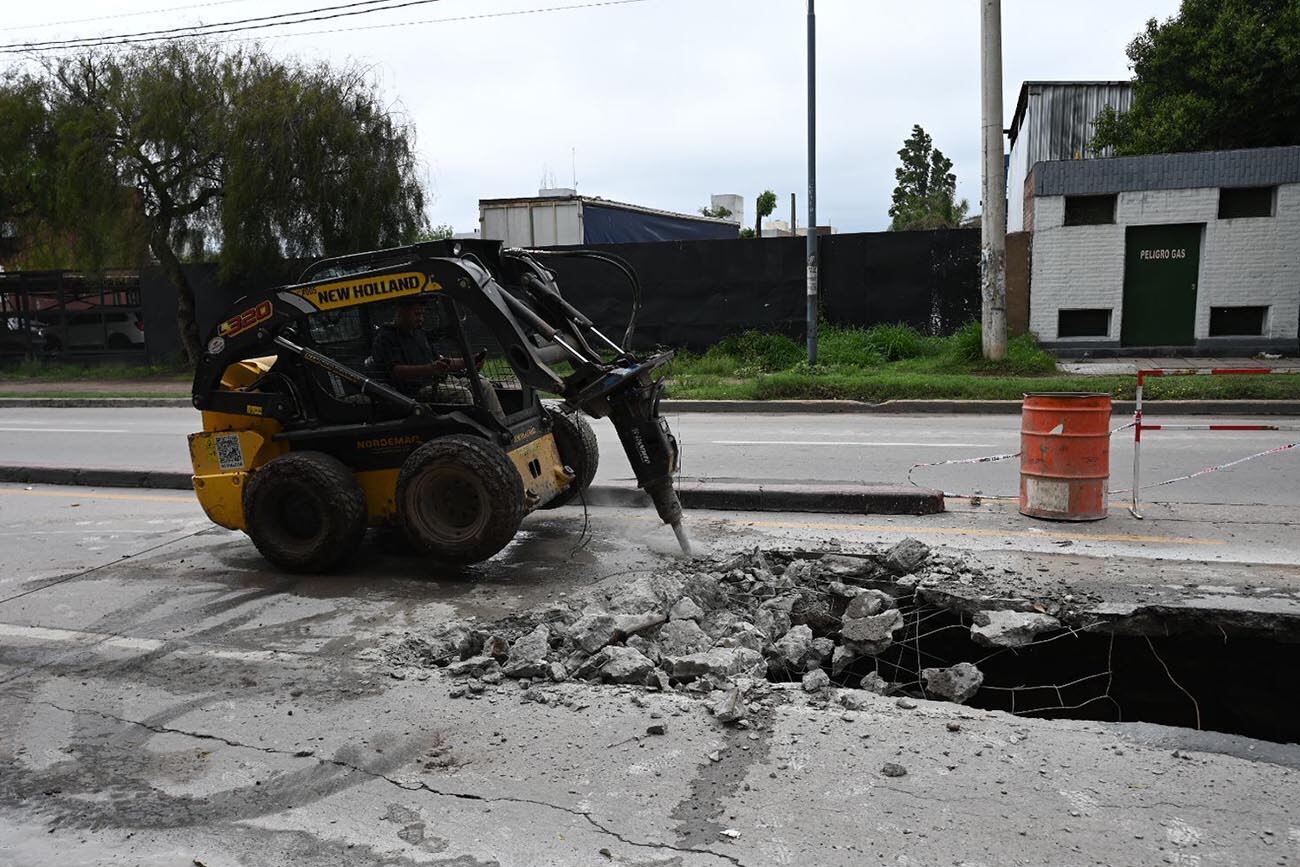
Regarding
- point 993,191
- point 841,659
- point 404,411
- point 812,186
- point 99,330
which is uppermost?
point 812,186

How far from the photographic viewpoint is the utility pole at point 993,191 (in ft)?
49.5

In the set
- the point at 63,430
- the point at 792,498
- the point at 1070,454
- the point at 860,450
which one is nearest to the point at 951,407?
the point at 860,450

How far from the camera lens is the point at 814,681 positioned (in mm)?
4191

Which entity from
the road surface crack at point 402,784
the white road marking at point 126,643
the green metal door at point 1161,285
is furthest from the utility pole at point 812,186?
the road surface crack at point 402,784

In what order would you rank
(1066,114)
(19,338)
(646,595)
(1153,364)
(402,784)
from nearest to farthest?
(402,784) < (646,595) < (1153,364) < (19,338) < (1066,114)

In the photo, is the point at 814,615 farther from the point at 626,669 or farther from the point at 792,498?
the point at 792,498

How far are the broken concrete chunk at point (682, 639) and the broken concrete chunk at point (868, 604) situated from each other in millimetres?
892

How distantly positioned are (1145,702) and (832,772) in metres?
2.50

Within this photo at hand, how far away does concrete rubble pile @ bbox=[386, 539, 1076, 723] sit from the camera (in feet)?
14.0

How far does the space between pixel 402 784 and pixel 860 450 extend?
7.76 meters

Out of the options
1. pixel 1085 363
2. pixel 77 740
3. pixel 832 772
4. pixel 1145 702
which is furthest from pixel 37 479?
pixel 1085 363

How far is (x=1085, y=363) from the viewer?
17.2 metres

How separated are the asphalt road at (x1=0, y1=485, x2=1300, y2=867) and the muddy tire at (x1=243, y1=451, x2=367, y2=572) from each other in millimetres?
682

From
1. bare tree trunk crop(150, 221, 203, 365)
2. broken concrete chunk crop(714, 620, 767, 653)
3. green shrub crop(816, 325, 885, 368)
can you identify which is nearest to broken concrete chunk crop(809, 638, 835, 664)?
broken concrete chunk crop(714, 620, 767, 653)
